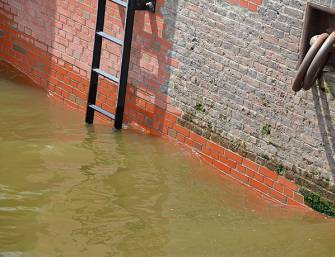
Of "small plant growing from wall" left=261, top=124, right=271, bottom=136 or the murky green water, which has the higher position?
"small plant growing from wall" left=261, top=124, right=271, bottom=136

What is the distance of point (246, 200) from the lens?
8703 millimetres

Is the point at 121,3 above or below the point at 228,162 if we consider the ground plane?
above

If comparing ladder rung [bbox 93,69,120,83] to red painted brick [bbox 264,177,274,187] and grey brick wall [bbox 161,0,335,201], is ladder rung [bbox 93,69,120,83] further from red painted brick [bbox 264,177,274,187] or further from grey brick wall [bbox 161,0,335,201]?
red painted brick [bbox 264,177,274,187]

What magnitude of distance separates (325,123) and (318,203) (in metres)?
0.71

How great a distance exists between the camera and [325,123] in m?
8.21

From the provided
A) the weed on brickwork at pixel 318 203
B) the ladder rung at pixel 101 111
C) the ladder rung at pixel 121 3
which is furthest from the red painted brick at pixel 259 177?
the ladder rung at pixel 121 3

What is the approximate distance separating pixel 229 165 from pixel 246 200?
55 centimetres

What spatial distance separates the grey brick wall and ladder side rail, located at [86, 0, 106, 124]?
803 mm

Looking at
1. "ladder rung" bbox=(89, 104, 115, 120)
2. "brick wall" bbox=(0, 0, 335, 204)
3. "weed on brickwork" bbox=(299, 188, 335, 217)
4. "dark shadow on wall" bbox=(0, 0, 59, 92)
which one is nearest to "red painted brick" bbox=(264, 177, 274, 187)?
"brick wall" bbox=(0, 0, 335, 204)

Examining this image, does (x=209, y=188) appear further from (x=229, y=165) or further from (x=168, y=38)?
(x=168, y=38)

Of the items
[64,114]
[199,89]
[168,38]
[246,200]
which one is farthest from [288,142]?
[64,114]

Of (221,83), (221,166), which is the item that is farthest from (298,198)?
(221,83)

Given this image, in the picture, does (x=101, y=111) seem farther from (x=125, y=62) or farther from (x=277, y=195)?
(x=277, y=195)

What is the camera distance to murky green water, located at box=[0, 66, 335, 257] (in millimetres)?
7547
